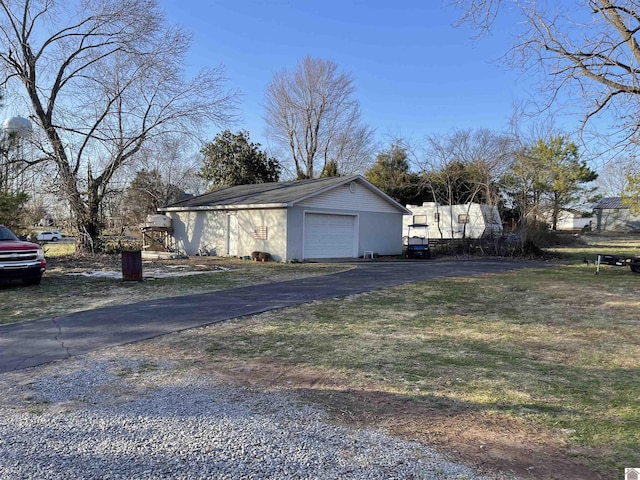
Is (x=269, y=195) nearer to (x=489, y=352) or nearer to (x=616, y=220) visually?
(x=489, y=352)

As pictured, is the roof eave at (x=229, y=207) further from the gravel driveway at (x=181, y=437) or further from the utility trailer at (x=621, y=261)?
the gravel driveway at (x=181, y=437)

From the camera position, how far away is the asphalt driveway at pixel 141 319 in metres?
5.36

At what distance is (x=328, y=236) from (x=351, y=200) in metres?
2.16

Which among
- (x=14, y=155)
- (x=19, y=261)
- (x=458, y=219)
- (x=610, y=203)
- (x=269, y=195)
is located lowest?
(x=19, y=261)

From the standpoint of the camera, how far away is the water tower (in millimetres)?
16797

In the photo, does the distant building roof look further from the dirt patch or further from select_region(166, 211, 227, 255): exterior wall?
the dirt patch

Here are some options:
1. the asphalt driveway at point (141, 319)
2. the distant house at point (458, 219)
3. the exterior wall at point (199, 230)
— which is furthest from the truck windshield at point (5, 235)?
the distant house at point (458, 219)

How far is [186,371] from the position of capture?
4.54 meters

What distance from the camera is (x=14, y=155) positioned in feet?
58.3

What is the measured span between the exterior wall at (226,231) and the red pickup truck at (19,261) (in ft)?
29.7

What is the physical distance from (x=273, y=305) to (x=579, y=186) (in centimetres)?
3910

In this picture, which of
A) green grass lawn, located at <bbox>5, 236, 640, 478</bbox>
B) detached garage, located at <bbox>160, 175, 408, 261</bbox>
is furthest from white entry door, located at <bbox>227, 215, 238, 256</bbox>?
A: green grass lawn, located at <bbox>5, 236, 640, 478</bbox>

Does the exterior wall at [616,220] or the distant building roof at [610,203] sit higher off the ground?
A: the distant building roof at [610,203]

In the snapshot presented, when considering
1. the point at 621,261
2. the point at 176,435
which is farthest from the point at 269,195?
the point at 176,435
